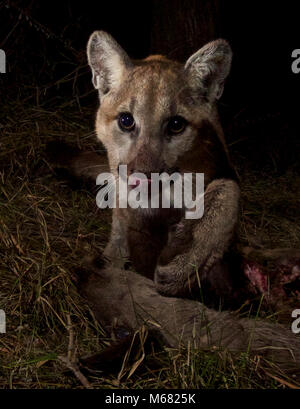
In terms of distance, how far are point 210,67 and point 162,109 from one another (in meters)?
0.38

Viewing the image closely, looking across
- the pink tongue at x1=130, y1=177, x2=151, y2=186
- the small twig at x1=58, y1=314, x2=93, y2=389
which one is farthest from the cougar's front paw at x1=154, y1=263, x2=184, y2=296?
the small twig at x1=58, y1=314, x2=93, y2=389

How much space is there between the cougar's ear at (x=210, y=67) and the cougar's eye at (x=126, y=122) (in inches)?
15.3

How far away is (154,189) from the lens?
321 centimetres

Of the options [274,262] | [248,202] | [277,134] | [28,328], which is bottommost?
[28,328]

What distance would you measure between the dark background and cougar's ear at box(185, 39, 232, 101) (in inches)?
70.0

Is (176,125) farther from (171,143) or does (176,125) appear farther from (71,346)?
(71,346)

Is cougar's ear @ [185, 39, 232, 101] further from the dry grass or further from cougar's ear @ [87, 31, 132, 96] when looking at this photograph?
the dry grass

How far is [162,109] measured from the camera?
127 inches

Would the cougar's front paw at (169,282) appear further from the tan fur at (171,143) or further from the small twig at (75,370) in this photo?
the small twig at (75,370)

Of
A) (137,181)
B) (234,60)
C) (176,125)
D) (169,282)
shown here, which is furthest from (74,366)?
(234,60)

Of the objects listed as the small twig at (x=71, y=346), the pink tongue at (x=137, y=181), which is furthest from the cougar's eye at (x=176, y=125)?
the small twig at (x=71, y=346)
